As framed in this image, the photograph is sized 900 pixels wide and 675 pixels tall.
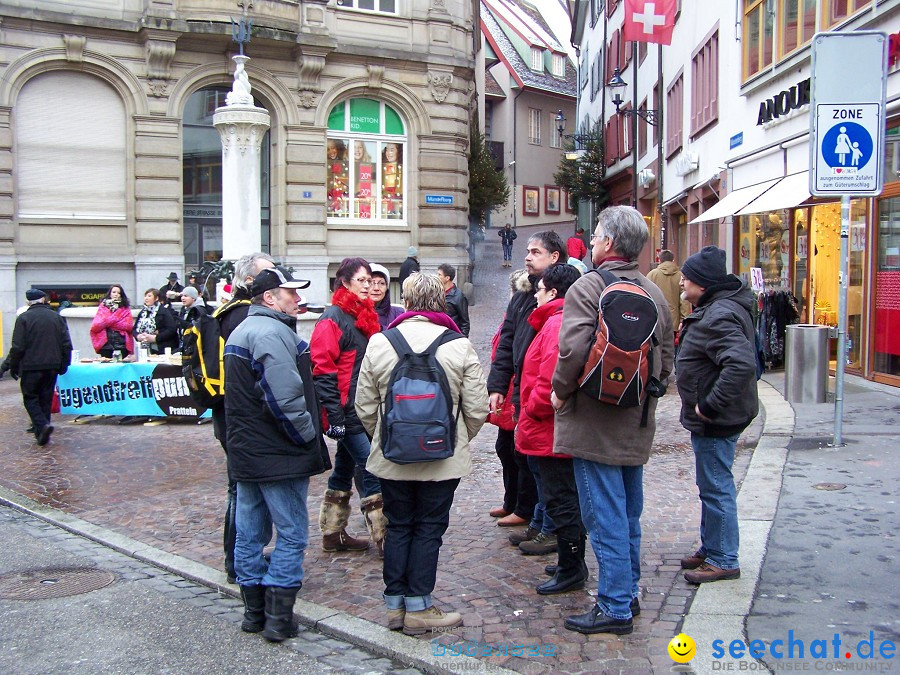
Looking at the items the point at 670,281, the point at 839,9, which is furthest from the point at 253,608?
the point at 839,9

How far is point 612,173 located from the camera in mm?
38469

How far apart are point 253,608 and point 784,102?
13009mm

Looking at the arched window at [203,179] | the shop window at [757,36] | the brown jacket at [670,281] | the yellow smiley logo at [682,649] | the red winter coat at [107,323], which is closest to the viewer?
the yellow smiley logo at [682,649]

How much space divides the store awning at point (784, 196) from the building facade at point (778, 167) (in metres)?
0.03

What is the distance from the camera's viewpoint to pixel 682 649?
13.5 ft

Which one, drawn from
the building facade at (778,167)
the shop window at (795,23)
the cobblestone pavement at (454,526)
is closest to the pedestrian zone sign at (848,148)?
the building facade at (778,167)

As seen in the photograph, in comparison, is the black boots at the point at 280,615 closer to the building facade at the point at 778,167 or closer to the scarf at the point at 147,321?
the building facade at the point at 778,167

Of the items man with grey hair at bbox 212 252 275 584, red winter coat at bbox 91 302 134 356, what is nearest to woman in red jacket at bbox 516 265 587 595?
man with grey hair at bbox 212 252 275 584

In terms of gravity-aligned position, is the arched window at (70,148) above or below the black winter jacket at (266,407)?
above

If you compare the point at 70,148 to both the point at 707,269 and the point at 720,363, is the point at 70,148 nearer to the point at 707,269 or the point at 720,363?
the point at 707,269

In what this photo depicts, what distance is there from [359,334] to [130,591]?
2050mm

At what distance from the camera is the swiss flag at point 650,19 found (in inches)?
810

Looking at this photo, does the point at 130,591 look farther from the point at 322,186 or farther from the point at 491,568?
the point at 322,186

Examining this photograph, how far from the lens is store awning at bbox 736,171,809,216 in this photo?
13.0m
